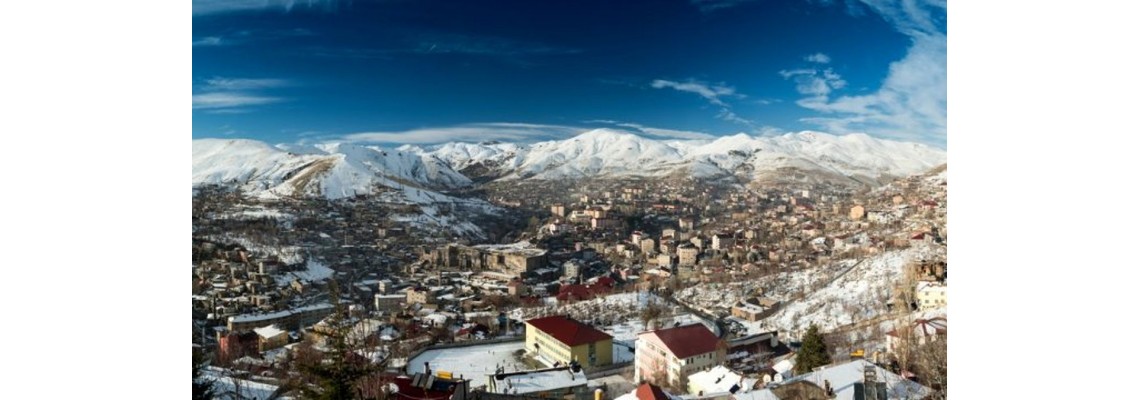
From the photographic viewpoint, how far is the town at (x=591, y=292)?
4.16 metres

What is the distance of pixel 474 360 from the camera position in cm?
438

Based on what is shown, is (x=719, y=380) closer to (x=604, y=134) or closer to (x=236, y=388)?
(x=604, y=134)

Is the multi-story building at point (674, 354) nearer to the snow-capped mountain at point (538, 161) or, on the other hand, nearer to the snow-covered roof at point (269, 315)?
the snow-capped mountain at point (538, 161)

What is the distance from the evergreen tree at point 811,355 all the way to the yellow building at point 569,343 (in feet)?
4.31

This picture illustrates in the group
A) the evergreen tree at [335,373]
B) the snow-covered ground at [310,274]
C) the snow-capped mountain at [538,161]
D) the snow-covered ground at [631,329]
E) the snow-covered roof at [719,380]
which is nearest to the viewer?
the evergreen tree at [335,373]

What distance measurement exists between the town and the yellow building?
1cm

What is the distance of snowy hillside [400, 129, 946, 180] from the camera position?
215 inches

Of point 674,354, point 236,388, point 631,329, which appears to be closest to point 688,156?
point 631,329

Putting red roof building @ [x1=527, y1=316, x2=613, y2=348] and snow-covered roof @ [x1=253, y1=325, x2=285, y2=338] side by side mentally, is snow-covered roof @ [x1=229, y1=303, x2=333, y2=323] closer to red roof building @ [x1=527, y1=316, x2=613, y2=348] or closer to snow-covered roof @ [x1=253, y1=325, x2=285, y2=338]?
snow-covered roof @ [x1=253, y1=325, x2=285, y2=338]

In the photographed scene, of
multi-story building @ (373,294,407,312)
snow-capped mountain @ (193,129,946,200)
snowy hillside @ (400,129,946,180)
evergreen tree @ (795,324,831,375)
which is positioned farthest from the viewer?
snowy hillside @ (400,129,946,180)

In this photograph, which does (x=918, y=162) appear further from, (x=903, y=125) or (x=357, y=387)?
(x=357, y=387)

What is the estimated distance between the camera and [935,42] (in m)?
5.17

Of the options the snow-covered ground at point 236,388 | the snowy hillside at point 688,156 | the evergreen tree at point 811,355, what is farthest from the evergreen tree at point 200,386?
the evergreen tree at point 811,355

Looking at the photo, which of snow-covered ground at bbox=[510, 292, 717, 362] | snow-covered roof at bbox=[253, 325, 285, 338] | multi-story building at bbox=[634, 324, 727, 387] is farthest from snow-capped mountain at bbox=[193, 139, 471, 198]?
multi-story building at bbox=[634, 324, 727, 387]
